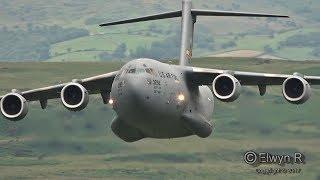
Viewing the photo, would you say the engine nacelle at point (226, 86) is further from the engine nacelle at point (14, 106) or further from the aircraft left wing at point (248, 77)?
the engine nacelle at point (14, 106)

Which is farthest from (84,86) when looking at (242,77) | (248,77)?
(248,77)

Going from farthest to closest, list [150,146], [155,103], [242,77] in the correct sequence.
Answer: [150,146] < [242,77] < [155,103]

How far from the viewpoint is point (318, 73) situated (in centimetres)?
14512

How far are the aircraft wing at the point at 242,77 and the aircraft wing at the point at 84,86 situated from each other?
11.8 ft

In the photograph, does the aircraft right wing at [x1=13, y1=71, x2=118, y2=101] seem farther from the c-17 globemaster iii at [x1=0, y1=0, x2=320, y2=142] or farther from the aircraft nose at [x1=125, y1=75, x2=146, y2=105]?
the aircraft nose at [x1=125, y1=75, x2=146, y2=105]

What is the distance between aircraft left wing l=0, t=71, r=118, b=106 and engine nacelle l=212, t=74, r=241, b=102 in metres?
5.25

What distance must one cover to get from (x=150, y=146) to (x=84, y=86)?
32.1 metres

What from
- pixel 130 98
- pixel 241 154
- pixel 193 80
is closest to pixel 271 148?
pixel 241 154

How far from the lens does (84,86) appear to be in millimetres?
38875

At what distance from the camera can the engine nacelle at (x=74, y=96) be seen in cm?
3547

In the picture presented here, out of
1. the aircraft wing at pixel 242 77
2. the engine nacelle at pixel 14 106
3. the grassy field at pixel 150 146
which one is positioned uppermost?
the aircraft wing at pixel 242 77

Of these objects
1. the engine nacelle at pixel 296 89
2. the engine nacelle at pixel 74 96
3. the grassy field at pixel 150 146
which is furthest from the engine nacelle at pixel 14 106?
the engine nacelle at pixel 296 89

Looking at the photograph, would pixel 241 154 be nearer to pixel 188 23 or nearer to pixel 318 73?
pixel 188 23

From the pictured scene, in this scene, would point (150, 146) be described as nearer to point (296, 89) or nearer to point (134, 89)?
point (296, 89)
